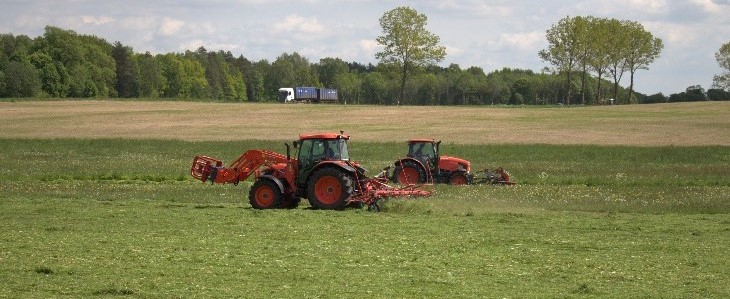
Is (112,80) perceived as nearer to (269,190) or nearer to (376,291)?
(269,190)

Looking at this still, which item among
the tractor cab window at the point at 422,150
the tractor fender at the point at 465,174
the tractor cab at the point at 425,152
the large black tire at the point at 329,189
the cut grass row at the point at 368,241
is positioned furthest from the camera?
the tractor cab window at the point at 422,150

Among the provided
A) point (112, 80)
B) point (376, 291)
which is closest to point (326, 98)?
point (112, 80)

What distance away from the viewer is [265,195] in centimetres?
2662

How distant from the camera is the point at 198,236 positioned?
19969 mm

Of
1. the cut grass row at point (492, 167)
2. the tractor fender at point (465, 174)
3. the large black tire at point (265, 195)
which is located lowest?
the cut grass row at point (492, 167)

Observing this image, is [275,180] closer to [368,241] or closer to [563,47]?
[368,241]

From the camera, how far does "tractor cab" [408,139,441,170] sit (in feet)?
120

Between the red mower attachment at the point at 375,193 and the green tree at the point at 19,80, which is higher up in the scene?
the green tree at the point at 19,80

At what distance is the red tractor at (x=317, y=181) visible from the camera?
2622cm

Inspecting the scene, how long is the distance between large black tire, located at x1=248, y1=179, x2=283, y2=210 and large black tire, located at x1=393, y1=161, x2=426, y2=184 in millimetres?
8728

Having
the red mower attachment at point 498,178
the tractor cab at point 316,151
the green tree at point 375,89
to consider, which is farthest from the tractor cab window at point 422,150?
the green tree at point 375,89

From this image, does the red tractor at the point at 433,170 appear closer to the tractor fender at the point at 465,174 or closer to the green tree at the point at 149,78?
the tractor fender at the point at 465,174

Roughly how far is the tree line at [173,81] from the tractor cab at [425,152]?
8288 cm

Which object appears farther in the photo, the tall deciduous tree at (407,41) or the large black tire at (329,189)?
the tall deciduous tree at (407,41)
